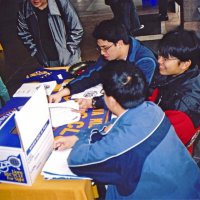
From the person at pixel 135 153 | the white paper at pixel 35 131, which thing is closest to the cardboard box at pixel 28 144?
the white paper at pixel 35 131

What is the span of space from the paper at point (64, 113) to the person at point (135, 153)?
21.9 inches

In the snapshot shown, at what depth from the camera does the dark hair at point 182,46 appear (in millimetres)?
1930

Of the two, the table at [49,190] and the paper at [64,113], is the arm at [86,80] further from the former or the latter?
the table at [49,190]

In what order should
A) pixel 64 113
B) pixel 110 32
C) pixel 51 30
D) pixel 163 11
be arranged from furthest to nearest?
pixel 163 11, pixel 51 30, pixel 110 32, pixel 64 113

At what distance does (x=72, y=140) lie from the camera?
5.80 ft

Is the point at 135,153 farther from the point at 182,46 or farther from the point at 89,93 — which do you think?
the point at 89,93

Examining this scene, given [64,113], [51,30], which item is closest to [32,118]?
[64,113]

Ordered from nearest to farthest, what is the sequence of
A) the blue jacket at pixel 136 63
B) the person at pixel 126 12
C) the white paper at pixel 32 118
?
the white paper at pixel 32 118, the blue jacket at pixel 136 63, the person at pixel 126 12

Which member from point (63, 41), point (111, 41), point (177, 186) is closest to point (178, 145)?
point (177, 186)

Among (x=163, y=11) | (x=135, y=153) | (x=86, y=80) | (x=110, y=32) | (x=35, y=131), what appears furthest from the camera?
(x=163, y=11)

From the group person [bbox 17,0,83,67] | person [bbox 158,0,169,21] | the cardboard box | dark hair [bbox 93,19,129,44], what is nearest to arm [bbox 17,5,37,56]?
person [bbox 17,0,83,67]

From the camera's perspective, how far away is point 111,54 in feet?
7.90

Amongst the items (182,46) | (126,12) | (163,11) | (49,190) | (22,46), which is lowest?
(22,46)

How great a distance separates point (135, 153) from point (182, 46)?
2.60 feet
